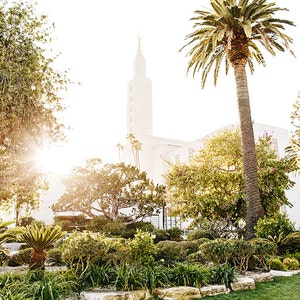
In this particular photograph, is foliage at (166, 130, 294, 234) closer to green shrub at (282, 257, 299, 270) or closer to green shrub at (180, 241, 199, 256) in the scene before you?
green shrub at (180, 241, 199, 256)

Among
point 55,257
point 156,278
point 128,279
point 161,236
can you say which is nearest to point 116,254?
point 128,279

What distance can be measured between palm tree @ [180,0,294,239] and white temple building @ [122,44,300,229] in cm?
2158

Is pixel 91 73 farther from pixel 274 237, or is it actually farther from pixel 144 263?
A: pixel 274 237

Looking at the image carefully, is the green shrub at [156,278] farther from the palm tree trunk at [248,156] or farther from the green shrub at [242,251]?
the palm tree trunk at [248,156]

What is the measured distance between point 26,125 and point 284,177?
14.1 m

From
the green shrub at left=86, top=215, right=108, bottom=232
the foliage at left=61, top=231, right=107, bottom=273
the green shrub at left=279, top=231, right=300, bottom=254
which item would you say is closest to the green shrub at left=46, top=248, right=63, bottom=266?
the foliage at left=61, top=231, right=107, bottom=273

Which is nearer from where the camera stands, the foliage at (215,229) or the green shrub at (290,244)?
the green shrub at (290,244)

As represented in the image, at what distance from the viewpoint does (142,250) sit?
8352 mm

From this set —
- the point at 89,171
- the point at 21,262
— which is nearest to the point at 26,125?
the point at 21,262

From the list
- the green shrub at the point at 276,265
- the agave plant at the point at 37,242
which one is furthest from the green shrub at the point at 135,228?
the green shrub at the point at 276,265

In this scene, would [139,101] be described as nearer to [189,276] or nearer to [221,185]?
[221,185]

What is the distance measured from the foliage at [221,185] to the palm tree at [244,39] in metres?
2.44

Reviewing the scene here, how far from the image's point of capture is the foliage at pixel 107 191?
27422 mm

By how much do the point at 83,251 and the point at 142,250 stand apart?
5.25ft
